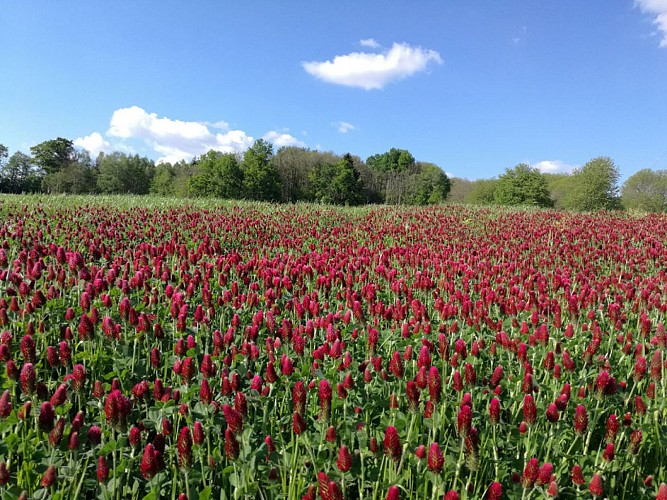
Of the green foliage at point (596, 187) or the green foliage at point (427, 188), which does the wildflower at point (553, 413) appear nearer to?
the green foliage at point (596, 187)

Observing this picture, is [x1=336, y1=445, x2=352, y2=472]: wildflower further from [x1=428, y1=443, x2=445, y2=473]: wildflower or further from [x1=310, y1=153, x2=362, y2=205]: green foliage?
[x1=310, y1=153, x2=362, y2=205]: green foliage

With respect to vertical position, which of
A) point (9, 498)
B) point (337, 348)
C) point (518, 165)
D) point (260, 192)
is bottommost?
point (9, 498)

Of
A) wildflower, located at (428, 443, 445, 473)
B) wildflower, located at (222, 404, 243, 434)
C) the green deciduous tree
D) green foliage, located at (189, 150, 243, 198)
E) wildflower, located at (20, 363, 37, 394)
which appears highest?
the green deciduous tree

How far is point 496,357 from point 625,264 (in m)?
5.81

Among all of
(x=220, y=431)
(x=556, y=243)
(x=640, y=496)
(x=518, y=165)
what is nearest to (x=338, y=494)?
(x=220, y=431)

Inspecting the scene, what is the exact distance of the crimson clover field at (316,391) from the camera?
222 cm

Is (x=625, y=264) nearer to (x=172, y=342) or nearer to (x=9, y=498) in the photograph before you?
(x=172, y=342)

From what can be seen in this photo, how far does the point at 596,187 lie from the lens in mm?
55812

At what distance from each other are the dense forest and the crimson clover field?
139 feet

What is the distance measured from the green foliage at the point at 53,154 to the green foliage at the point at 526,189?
8171 centimetres

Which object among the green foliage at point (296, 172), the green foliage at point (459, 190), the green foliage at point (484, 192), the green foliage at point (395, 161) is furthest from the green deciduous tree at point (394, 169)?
the green foliage at point (296, 172)

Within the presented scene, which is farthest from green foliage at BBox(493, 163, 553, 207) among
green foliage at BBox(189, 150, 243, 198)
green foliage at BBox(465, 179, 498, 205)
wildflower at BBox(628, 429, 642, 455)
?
wildflower at BBox(628, 429, 642, 455)

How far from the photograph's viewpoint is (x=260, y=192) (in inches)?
2640

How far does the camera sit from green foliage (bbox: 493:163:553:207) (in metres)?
63.8
